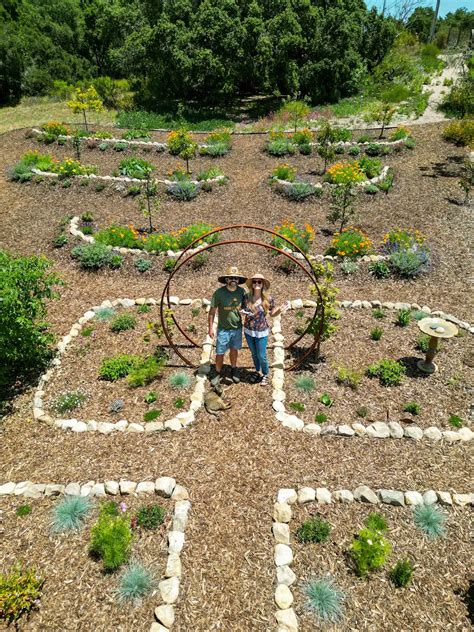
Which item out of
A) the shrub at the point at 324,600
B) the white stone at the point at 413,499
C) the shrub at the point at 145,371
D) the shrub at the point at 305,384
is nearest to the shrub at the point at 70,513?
the shrub at the point at 145,371

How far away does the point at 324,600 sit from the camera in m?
4.65

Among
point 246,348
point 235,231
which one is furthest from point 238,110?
point 246,348

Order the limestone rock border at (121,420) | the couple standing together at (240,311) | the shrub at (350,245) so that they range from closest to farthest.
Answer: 1. the limestone rock border at (121,420)
2. the couple standing together at (240,311)
3. the shrub at (350,245)

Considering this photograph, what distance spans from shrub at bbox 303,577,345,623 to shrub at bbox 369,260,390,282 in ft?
23.2

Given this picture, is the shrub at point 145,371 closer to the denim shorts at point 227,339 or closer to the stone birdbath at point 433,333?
the denim shorts at point 227,339

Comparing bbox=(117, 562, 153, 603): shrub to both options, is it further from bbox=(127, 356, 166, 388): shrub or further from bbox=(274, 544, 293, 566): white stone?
bbox=(127, 356, 166, 388): shrub

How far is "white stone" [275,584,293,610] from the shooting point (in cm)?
467

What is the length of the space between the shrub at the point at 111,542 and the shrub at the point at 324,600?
2.07m

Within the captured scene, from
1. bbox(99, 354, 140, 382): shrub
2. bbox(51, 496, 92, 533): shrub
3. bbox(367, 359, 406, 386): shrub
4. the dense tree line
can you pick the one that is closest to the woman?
bbox(367, 359, 406, 386): shrub

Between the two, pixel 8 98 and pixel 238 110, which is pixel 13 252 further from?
pixel 8 98

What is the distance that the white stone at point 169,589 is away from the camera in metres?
4.70

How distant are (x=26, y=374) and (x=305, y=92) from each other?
23406 millimetres

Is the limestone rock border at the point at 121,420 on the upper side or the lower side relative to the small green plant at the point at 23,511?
upper

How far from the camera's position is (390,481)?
5.89 meters
